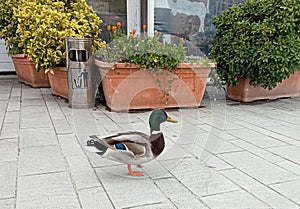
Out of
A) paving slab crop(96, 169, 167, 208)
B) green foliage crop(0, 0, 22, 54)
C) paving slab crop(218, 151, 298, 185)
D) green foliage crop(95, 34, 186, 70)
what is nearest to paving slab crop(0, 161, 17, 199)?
paving slab crop(96, 169, 167, 208)

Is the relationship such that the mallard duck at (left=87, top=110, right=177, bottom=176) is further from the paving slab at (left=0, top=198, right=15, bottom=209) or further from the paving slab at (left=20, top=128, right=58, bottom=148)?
the paving slab at (left=20, top=128, right=58, bottom=148)

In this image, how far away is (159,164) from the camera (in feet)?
6.88

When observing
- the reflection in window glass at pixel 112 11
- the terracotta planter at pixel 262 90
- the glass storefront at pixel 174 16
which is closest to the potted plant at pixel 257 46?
the terracotta planter at pixel 262 90

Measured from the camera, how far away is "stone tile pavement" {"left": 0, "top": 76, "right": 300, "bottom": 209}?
1.62m

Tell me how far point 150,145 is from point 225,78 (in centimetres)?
281

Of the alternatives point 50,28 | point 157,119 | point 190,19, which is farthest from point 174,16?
point 157,119

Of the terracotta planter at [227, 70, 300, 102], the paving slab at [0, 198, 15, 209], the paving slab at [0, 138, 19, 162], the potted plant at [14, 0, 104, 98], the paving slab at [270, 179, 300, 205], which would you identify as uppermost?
the potted plant at [14, 0, 104, 98]

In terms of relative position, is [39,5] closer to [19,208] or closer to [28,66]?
[28,66]

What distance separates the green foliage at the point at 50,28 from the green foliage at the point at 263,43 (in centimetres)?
186

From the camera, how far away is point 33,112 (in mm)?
3424

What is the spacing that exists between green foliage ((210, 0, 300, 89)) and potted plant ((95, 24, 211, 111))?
0.58m

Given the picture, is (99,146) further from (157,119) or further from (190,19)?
(190,19)

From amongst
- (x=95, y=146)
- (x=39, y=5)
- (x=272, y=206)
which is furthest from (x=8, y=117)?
(x=272, y=206)

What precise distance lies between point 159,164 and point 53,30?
243cm
